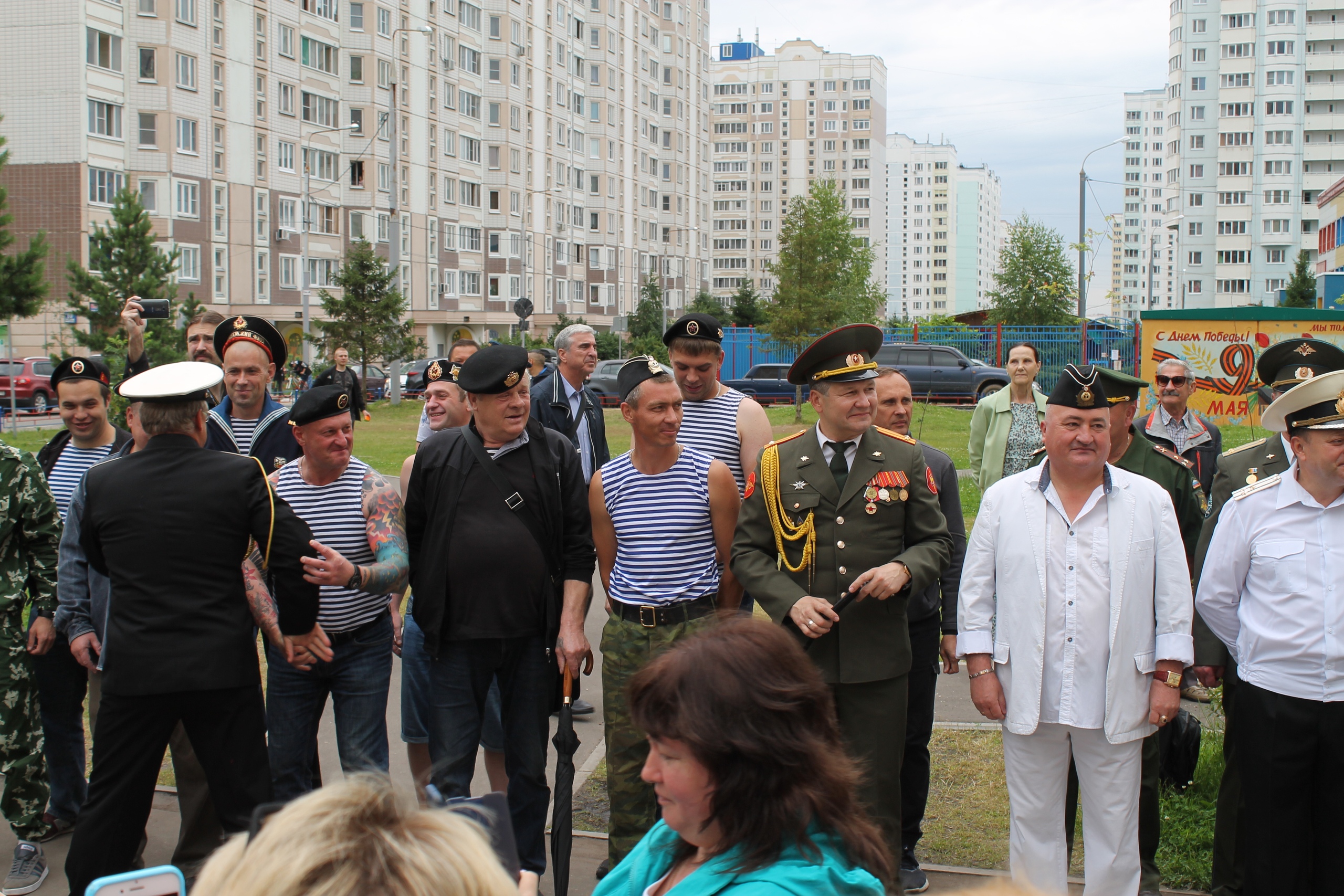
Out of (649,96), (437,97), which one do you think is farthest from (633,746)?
(649,96)

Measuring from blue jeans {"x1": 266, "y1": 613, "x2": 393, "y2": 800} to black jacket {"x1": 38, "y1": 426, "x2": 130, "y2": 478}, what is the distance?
162cm

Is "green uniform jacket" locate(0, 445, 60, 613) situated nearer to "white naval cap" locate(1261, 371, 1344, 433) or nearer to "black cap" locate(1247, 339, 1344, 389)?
"white naval cap" locate(1261, 371, 1344, 433)

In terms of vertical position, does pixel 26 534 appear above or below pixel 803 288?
below

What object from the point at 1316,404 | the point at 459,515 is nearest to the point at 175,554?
the point at 459,515

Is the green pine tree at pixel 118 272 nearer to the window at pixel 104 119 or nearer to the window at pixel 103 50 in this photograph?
the window at pixel 104 119

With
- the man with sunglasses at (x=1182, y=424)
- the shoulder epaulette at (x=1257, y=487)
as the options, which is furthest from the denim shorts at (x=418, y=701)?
the man with sunglasses at (x=1182, y=424)

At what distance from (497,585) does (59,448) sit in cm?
Result: 266

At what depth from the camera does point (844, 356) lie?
439cm

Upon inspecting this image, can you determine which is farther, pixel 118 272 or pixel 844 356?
pixel 118 272

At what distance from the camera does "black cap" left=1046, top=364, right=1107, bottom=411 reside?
402 centimetres

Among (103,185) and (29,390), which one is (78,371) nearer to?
(29,390)

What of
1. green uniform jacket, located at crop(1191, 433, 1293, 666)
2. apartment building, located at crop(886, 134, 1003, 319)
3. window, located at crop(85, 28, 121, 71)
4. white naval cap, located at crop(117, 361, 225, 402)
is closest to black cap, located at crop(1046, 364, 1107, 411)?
green uniform jacket, located at crop(1191, 433, 1293, 666)

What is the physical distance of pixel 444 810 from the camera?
151 centimetres

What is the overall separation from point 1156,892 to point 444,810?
12.4 feet
